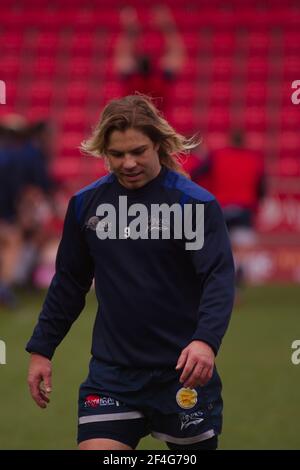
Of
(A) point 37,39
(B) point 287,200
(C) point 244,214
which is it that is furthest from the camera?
(A) point 37,39

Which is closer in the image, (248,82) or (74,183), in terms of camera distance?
(74,183)

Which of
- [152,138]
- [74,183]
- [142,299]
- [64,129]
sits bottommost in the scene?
[142,299]

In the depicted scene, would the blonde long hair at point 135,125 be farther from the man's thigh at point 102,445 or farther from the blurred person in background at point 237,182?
the blurred person in background at point 237,182

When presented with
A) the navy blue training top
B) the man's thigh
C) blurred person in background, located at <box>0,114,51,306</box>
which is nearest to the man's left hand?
the navy blue training top

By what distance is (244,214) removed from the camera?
39.4 feet

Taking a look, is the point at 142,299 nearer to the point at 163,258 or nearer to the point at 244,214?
the point at 163,258

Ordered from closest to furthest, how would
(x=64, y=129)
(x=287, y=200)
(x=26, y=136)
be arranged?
(x=26, y=136), (x=287, y=200), (x=64, y=129)

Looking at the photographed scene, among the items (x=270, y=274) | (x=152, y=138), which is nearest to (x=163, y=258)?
(x=152, y=138)

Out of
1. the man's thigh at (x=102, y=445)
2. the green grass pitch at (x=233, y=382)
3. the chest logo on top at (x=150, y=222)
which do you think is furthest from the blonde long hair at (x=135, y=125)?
the green grass pitch at (x=233, y=382)

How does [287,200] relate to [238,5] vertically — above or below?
below

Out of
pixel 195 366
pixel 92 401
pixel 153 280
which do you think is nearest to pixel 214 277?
pixel 153 280

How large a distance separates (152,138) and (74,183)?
11.9 meters

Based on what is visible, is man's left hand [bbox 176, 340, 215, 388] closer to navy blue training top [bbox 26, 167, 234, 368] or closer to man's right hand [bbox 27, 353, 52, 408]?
navy blue training top [bbox 26, 167, 234, 368]

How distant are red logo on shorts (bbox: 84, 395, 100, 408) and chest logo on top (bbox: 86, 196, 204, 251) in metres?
0.56
